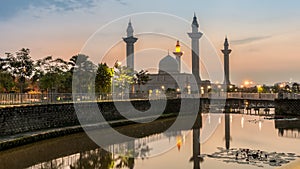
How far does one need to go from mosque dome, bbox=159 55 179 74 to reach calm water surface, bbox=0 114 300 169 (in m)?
64.2

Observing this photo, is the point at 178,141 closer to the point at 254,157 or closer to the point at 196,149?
the point at 196,149

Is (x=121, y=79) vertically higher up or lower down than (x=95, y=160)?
higher up

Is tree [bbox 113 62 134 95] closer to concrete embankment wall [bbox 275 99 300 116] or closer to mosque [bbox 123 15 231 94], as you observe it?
concrete embankment wall [bbox 275 99 300 116]

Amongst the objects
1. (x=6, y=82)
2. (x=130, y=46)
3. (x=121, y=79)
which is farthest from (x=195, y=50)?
(x=6, y=82)

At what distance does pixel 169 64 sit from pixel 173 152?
72.9 meters

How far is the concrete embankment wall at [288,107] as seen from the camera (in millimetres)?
43794

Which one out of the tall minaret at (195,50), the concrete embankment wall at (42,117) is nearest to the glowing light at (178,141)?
the concrete embankment wall at (42,117)

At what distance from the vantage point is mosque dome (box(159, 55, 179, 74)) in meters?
94.1

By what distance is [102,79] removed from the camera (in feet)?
149

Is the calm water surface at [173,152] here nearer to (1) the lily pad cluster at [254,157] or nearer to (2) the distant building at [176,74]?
(1) the lily pad cluster at [254,157]

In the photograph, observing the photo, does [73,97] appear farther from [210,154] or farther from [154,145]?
[210,154]

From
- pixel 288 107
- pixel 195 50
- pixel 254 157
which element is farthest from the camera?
pixel 195 50

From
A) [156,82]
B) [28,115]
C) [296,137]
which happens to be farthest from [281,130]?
[156,82]

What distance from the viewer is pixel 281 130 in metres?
31.7
